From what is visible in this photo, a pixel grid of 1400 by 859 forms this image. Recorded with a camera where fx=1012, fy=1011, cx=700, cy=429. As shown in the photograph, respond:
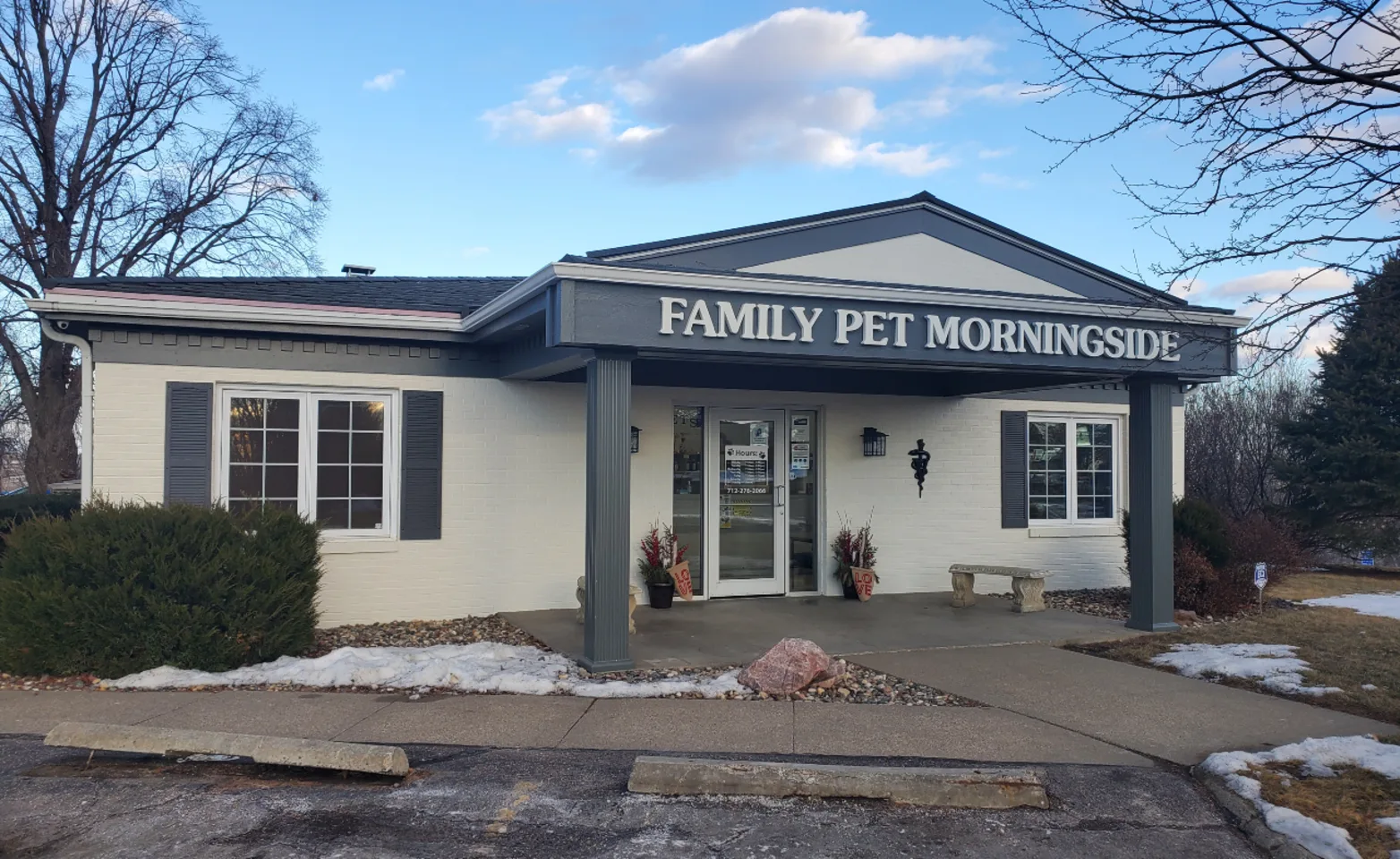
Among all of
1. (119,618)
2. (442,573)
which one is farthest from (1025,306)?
(119,618)

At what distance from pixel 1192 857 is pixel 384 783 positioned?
367 cm

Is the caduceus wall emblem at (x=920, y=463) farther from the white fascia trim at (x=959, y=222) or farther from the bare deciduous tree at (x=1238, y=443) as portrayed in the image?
the bare deciduous tree at (x=1238, y=443)

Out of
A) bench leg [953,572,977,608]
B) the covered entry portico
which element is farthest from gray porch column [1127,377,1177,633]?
bench leg [953,572,977,608]

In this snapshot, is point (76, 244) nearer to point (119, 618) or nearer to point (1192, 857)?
point (119, 618)

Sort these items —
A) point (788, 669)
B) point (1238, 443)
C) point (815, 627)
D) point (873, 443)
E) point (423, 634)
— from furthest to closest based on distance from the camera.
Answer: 1. point (1238, 443)
2. point (873, 443)
3. point (815, 627)
4. point (423, 634)
5. point (788, 669)

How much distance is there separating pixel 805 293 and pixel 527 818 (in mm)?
4608

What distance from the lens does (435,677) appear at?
23.6 feet

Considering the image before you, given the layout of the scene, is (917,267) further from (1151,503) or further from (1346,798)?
(1346,798)

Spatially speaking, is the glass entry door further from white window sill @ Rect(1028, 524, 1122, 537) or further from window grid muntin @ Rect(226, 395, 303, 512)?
window grid muntin @ Rect(226, 395, 303, 512)

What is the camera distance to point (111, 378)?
8.65 m

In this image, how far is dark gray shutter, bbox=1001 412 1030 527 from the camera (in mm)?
12117

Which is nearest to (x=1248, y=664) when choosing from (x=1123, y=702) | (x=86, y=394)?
(x=1123, y=702)

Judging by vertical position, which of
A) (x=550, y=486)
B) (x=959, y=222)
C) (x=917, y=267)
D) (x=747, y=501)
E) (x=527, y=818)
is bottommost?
(x=527, y=818)

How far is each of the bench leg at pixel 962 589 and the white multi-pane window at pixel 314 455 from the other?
19.3 feet
